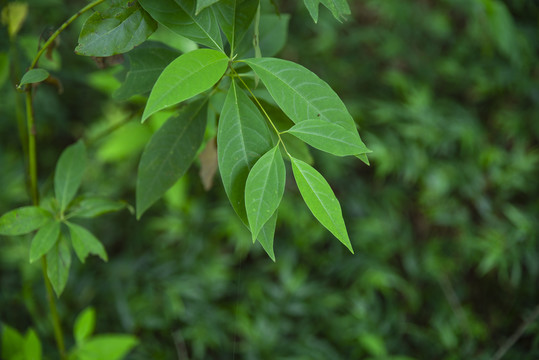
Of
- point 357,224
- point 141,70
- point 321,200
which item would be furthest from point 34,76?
point 357,224

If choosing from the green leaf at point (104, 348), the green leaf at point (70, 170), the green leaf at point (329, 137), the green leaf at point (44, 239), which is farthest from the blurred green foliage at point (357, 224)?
the green leaf at point (329, 137)

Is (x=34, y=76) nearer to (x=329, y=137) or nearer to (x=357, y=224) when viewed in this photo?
(x=329, y=137)

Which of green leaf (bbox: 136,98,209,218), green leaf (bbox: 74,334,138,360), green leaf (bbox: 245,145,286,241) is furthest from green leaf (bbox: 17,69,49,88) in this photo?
green leaf (bbox: 74,334,138,360)

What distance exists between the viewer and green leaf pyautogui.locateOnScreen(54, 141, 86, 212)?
569mm

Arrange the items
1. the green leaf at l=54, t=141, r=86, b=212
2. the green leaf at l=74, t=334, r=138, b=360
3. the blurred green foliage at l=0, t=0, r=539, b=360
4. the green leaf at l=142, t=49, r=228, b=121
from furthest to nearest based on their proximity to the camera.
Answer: the blurred green foliage at l=0, t=0, r=539, b=360 → the green leaf at l=74, t=334, r=138, b=360 → the green leaf at l=54, t=141, r=86, b=212 → the green leaf at l=142, t=49, r=228, b=121

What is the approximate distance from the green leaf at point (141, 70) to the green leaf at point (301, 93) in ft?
0.47

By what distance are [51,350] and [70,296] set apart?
18 cm

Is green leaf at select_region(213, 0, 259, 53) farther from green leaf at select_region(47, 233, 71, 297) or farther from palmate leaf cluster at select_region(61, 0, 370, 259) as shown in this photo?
green leaf at select_region(47, 233, 71, 297)

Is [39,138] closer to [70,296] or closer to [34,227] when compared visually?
[70,296]

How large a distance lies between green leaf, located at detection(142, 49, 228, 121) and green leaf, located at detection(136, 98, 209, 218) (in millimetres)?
136

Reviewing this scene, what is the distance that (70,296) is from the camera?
1343mm

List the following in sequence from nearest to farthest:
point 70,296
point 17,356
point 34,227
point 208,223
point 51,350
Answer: point 34,227
point 17,356
point 51,350
point 70,296
point 208,223

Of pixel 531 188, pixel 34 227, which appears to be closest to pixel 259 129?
pixel 34 227

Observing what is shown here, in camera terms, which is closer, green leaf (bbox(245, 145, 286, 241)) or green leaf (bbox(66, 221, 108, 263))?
green leaf (bbox(245, 145, 286, 241))
